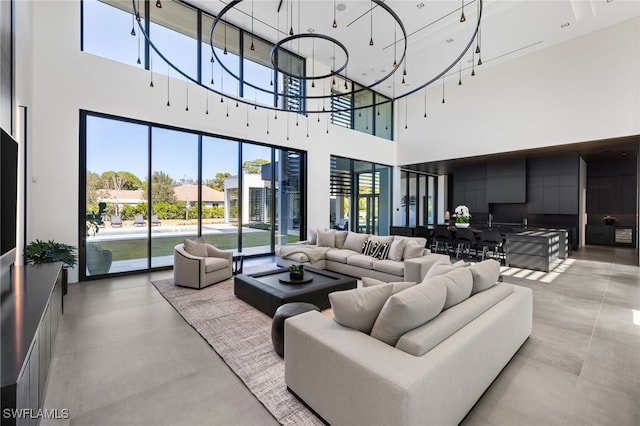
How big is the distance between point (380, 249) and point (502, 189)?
7.28 meters

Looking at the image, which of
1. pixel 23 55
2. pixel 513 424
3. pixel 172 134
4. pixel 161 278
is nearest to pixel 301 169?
pixel 172 134

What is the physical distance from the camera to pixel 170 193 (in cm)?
632

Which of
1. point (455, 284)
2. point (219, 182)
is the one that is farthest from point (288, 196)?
point (455, 284)

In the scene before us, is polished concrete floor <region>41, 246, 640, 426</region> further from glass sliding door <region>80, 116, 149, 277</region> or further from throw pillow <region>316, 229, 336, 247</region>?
throw pillow <region>316, 229, 336, 247</region>

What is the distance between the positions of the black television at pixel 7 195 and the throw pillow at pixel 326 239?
5.04 meters

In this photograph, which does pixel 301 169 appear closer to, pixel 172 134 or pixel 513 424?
pixel 172 134

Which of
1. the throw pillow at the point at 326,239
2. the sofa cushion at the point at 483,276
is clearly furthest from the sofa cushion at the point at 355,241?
the sofa cushion at the point at 483,276

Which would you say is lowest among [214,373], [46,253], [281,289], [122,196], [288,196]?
[214,373]

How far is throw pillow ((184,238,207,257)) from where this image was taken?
17.4ft

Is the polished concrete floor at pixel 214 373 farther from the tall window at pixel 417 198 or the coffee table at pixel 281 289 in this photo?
the tall window at pixel 417 198

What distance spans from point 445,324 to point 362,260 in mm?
3645

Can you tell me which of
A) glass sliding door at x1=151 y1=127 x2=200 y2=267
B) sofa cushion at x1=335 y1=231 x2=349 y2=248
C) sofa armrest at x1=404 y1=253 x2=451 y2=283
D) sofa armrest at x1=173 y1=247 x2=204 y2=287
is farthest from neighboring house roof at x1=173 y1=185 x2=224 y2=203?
sofa armrest at x1=404 y1=253 x2=451 y2=283

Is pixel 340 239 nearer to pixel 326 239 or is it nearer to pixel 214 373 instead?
pixel 326 239

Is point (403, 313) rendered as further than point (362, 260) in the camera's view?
No
